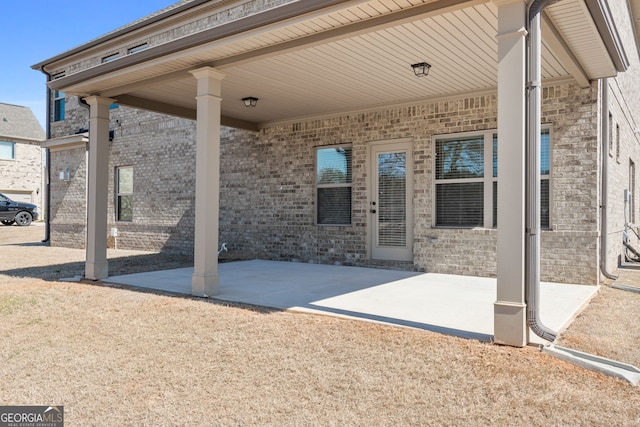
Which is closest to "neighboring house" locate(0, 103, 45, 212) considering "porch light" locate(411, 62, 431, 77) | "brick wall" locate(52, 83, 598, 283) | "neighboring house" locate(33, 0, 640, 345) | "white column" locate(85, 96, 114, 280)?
"brick wall" locate(52, 83, 598, 283)

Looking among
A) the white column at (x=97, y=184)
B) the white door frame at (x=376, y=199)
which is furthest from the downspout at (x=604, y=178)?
the white column at (x=97, y=184)

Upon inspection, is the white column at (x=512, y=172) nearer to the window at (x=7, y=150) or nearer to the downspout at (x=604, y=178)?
the downspout at (x=604, y=178)

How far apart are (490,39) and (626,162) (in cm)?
615

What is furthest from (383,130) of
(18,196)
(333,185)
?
(18,196)

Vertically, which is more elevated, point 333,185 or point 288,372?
point 333,185

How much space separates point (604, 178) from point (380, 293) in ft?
12.8

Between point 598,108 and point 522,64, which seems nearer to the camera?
point 522,64

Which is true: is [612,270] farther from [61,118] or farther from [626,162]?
[61,118]

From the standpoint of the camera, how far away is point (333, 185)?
32.1ft

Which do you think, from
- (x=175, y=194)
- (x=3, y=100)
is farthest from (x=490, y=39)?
(x=3, y=100)

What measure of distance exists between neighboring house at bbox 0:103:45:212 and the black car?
5824 mm

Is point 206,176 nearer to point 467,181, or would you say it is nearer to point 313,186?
point 313,186

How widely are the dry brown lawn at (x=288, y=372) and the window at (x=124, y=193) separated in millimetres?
8255

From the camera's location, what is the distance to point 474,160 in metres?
7.98
